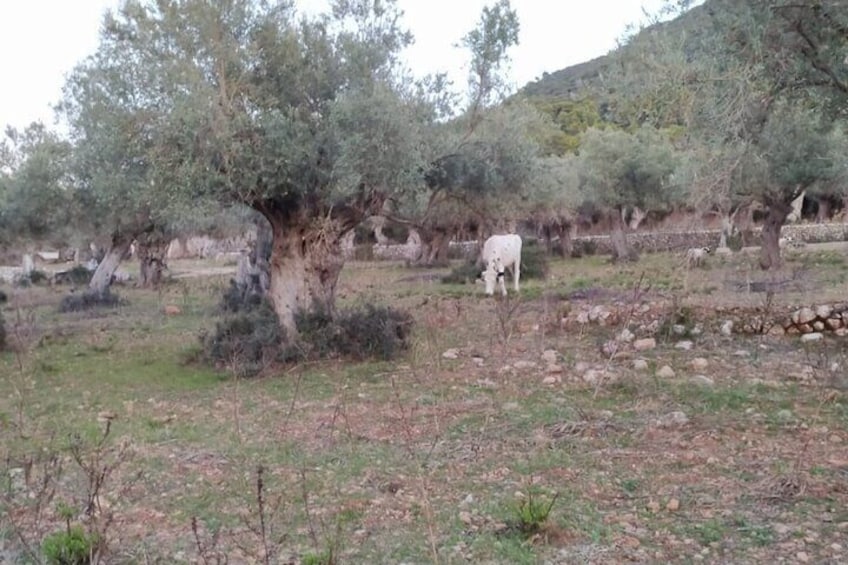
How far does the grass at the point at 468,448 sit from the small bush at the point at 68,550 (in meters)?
0.31

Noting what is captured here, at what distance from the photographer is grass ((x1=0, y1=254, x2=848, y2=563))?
4574mm

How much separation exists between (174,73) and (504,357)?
228 inches

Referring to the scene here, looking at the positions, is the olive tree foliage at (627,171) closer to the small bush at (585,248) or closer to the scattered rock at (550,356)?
the small bush at (585,248)

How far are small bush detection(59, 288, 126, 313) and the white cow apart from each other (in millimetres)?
10538

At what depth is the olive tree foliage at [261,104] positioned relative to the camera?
990 cm

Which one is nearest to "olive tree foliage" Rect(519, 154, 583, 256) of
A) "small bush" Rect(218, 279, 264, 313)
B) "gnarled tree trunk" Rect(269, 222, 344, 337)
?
"small bush" Rect(218, 279, 264, 313)

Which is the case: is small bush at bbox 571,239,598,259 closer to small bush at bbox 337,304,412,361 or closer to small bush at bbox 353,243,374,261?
small bush at bbox 353,243,374,261

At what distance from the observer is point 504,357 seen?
10.3 m

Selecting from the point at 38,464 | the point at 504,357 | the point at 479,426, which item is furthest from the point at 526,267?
the point at 38,464

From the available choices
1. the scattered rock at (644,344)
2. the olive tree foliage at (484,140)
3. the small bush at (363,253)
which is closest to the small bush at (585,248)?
the small bush at (363,253)

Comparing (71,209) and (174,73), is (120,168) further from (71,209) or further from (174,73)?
(71,209)

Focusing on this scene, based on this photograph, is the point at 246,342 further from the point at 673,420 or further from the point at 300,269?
the point at 673,420

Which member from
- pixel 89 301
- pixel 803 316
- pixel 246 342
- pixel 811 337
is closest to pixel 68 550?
pixel 246 342

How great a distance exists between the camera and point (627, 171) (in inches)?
1203
